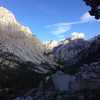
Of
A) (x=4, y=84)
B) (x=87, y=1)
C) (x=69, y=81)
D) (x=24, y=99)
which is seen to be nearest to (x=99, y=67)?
(x=69, y=81)

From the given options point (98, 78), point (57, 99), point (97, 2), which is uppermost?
point (97, 2)

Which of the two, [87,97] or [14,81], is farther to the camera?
[14,81]

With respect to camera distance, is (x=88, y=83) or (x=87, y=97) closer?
(x=87, y=97)

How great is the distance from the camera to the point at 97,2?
4150 centimetres

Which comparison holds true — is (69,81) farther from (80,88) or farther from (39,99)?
(39,99)

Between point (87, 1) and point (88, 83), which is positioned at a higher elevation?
point (87, 1)

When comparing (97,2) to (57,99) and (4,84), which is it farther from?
(4,84)

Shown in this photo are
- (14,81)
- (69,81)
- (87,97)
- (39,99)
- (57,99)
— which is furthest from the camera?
(14,81)

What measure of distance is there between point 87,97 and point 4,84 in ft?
440

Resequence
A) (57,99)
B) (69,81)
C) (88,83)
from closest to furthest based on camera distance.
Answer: (57,99) < (88,83) < (69,81)

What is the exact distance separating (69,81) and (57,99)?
1401cm

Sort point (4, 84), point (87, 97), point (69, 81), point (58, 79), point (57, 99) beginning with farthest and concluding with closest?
point (4, 84) < point (58, 79) < point (69, 81) < point (57, 99) < point (87, 97)

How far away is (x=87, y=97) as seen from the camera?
40125 mm

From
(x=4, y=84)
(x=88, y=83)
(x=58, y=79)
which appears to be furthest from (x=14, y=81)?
(x=88, y=83)
